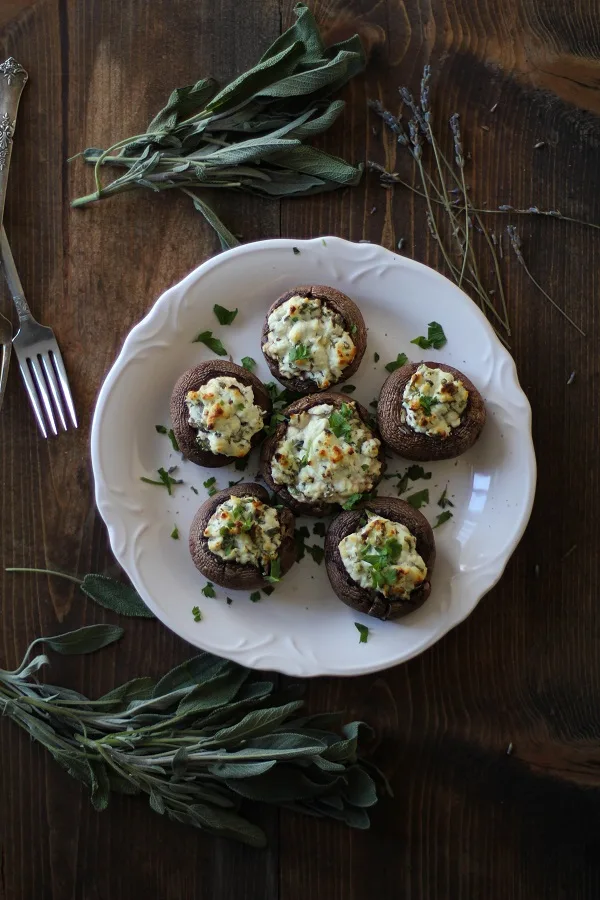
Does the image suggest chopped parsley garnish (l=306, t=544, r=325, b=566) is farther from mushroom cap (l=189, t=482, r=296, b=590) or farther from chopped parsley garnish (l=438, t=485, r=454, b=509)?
chopped parsley garnish (l=438, t=485, r=454, b=509)

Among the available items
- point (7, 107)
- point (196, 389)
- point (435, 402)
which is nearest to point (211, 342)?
point (196, 389)

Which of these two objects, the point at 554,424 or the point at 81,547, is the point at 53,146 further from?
the point at 554,424

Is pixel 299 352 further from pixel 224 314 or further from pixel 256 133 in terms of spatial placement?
pixel 256 133

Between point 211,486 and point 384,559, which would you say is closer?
point 384,559

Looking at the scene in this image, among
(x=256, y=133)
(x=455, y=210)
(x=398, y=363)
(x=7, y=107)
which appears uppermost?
(x=7, y=107)

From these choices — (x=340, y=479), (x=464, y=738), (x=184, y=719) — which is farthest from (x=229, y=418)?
(x=464, y=738)

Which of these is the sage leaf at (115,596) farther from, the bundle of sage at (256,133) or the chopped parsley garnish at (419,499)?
the bundle of sage at (256,133)
